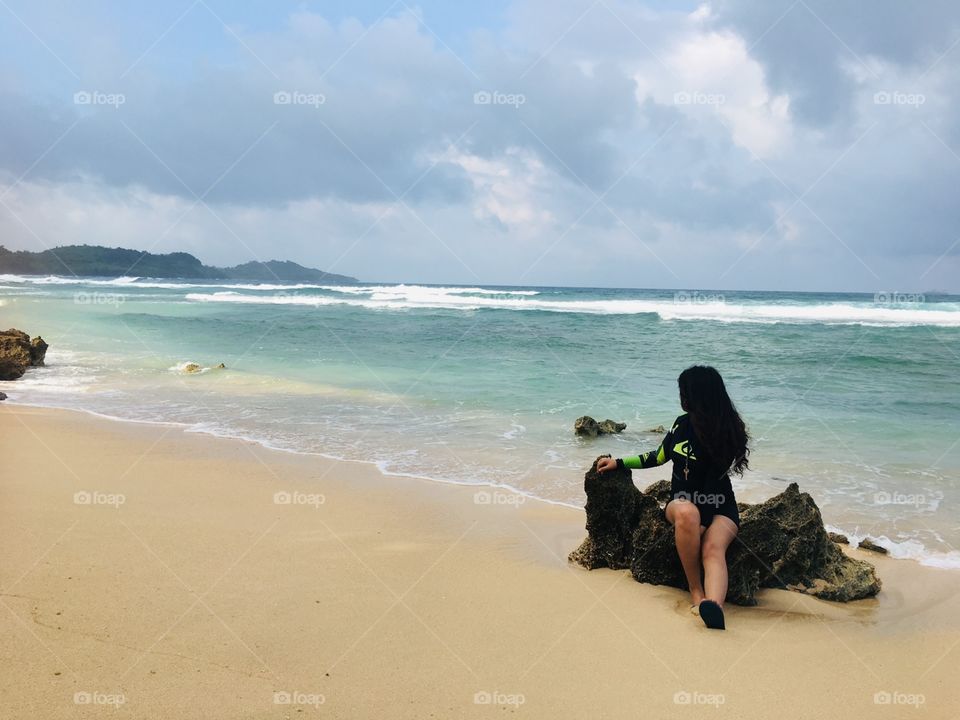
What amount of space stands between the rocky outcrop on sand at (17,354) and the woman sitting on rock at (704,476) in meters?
13.6

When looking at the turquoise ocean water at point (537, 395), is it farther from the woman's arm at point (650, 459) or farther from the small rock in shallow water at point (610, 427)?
the woman's arm at point (650, 459)

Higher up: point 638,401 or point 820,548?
point 638,401

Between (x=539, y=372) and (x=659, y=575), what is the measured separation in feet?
37.5

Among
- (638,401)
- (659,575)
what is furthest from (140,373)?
(659,575)

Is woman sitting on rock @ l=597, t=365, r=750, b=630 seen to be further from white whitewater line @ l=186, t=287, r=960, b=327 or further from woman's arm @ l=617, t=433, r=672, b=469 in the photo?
white whitewater line @ l=186, t=287, r=960, b=327

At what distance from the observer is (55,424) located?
9.05m

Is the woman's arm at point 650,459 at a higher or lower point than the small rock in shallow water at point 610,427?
higher

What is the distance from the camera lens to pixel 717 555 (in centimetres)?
417

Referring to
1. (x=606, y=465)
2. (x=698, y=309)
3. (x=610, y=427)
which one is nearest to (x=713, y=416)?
(x=606, y=465)

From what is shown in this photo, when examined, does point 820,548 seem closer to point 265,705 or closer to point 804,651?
point 804,651

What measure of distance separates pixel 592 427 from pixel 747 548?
195 inches

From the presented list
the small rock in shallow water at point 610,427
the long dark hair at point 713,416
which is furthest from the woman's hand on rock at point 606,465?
the small rock in shallow water at point 610,427

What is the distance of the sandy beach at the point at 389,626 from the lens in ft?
9.93

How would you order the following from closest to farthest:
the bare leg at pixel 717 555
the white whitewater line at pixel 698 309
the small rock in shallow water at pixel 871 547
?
the bare leg at pixel 717 555 → the small rock in shallow water at pixel 871 547 → the white whitewater line at pixel 698 309
